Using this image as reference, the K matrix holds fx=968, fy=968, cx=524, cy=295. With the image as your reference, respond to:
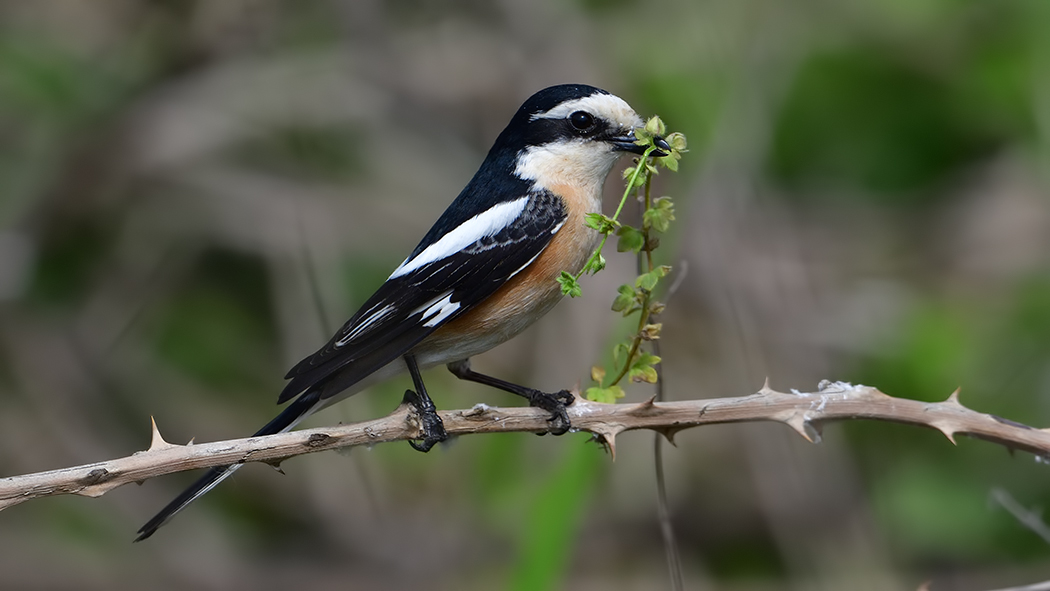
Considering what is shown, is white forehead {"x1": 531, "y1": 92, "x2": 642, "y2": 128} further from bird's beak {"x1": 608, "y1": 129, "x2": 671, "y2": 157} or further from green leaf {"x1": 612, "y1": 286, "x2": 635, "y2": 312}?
green leaf {"x1": 612, "y1": 286, "x2": 635, "y2": 312}

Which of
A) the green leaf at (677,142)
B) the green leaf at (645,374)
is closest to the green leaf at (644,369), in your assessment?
the green leaf at (645,374)

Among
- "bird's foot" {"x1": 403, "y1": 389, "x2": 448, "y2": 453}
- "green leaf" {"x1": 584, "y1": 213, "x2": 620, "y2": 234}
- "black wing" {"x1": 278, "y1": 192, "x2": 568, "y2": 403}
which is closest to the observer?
"green leaf" {"x1": 584, "y1": 213, "x2": 620, "y2": 234}

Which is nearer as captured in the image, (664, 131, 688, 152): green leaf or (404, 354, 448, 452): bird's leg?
(664, 131, 688, 152): green leaf

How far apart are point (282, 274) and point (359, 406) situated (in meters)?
1.01

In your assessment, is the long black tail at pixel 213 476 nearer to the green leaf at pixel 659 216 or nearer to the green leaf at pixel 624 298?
the green leaf at pixel 624 298

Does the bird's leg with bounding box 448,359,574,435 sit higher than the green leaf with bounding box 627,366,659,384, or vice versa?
the green leaf with bounding box 627,366,659,384

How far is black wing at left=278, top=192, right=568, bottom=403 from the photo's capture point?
306 centimetres

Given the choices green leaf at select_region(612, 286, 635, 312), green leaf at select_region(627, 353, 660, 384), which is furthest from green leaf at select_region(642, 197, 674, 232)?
green leaf at select_region(627, 353, 660, 384)

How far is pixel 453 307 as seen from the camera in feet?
10.3

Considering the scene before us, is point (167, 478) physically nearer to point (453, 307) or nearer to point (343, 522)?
point (343, 522)

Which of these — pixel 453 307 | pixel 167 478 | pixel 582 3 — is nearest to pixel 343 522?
pixel 167 478

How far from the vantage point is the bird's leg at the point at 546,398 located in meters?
2.73

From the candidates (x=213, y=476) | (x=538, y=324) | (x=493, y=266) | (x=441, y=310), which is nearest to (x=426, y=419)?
(x=441, y=310)

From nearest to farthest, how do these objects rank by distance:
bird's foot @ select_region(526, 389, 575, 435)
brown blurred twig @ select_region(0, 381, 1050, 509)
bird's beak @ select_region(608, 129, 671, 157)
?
brown blurred twig @ select_region(0, 381, 1050, 509)
bird's foot @ select_region(526, 389, 575, 435)
bird's beak @ select_region(608, 129, 671, 157)
